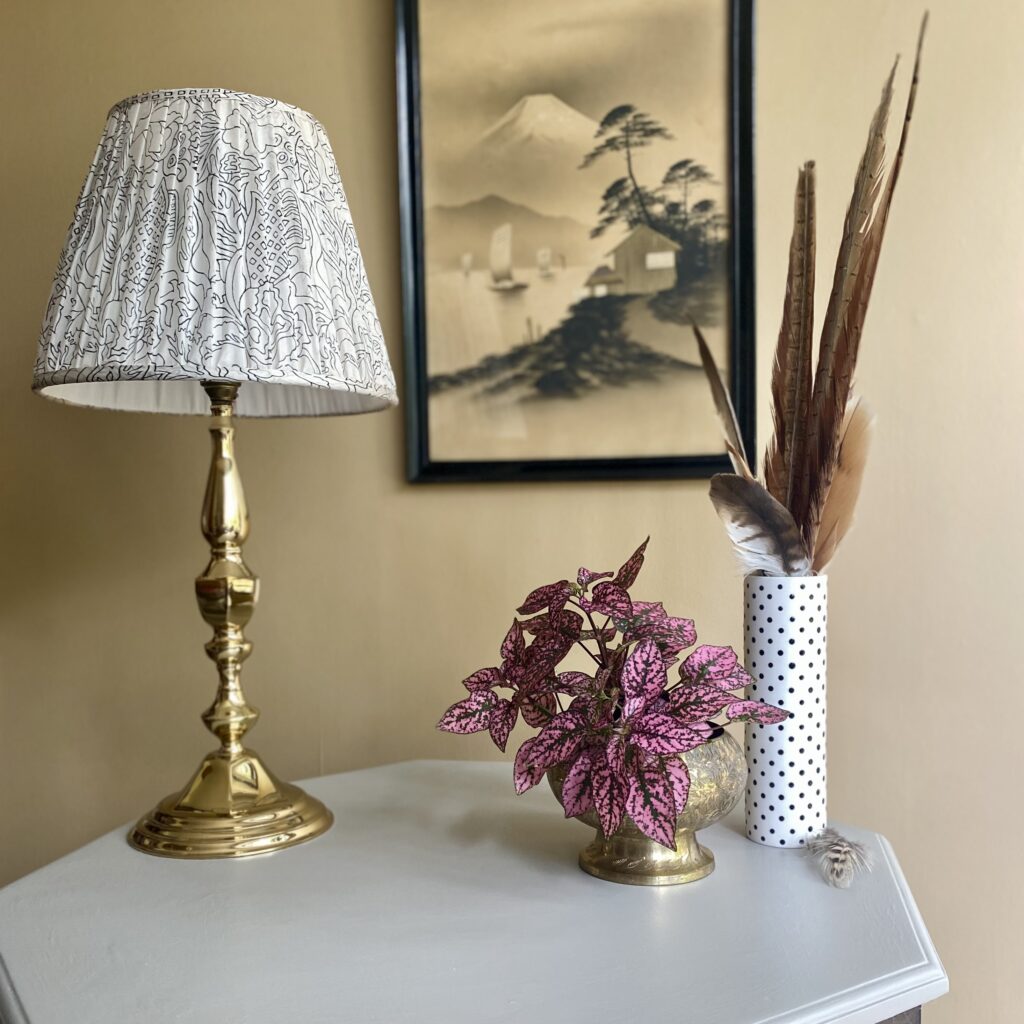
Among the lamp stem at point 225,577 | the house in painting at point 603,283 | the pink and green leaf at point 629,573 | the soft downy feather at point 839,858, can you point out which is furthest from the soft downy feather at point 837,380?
the lamp stem at point 225,577

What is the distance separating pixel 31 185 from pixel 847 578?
121 cm

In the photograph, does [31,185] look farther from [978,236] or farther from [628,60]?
[978,236]

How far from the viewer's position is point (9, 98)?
1.31m

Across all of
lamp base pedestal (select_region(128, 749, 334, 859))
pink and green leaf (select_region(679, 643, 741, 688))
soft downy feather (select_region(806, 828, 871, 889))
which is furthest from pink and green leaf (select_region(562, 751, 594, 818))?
lamp base pedestal (select_region(128, 749, 334, 859))

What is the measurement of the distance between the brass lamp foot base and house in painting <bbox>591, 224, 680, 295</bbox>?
26.9 inches

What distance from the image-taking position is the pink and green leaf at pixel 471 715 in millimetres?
797

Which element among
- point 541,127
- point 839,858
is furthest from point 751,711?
point 541,127

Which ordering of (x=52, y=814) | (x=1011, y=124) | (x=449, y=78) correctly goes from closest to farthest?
(x=1011, y=124) → (x=449, y=78) → (x=52, y=814)

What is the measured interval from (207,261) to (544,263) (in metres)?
0.51

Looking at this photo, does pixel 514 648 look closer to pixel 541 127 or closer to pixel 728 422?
pixel 728 422

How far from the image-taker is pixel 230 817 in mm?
918

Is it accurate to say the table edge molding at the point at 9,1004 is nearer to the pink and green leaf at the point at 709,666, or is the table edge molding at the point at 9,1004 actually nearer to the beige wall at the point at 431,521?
the pink and green leaf at the point at 709,666

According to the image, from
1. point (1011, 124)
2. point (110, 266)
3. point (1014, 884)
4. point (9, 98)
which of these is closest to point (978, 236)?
point (1011, 124)

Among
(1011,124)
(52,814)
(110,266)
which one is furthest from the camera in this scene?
(52,814)
